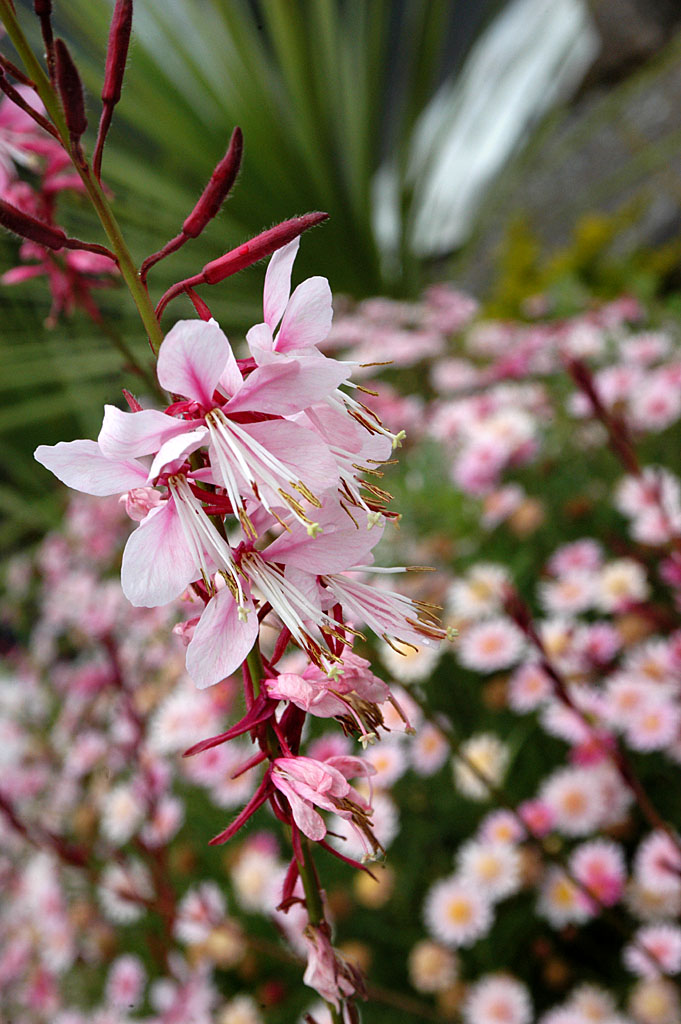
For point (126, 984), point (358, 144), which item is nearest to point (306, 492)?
point (126, 984)

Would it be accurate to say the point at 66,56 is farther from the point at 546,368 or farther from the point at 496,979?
A: the point at 546,368

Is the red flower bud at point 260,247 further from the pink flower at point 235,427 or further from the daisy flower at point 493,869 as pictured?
the daisy flower at point 493,869

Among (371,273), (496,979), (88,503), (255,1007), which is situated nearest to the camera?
(496,979)

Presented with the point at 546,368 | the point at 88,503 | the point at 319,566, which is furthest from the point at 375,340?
the point at 319,566

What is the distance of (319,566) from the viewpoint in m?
0.31

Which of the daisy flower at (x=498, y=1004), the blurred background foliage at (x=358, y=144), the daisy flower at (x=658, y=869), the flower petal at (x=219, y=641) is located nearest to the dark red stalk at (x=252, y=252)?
the flower petal at (x=219, y=641)

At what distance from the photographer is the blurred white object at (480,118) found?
2.32 metres

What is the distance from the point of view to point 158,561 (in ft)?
0.95

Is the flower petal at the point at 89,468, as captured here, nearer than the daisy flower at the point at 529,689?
Yes

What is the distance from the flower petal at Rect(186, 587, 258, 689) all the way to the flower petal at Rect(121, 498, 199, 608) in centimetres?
1

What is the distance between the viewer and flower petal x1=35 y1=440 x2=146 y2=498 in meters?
0.29

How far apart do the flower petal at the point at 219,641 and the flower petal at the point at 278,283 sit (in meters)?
0.11

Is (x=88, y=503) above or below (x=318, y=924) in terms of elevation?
below

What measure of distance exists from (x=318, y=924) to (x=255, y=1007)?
79cm
